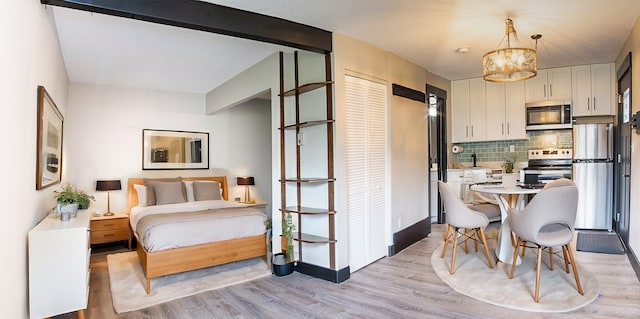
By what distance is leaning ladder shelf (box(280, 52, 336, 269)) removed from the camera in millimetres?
3408

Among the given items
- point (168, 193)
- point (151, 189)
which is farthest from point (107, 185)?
point (168, 193)

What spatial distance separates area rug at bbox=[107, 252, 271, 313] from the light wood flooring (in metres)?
0.11

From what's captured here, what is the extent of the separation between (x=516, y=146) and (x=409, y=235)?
285 cm

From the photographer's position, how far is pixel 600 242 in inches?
175

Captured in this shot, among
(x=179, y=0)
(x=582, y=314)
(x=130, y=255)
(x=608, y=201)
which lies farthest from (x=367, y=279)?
(x=608, y=201)

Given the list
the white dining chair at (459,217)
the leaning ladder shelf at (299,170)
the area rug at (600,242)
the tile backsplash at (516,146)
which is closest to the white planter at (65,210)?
the leaning ladder shelf at (299,170)

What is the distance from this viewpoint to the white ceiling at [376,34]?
115 inches

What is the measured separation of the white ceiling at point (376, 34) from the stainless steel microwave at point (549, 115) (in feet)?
2.27

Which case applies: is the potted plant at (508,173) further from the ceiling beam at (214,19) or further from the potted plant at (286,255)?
the ceiling beam at (214,19)

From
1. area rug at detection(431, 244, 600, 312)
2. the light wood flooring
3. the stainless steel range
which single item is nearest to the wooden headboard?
the light wood flooring

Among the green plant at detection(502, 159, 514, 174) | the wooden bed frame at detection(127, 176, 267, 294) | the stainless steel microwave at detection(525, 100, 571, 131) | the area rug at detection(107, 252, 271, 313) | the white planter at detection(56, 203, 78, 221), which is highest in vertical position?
the stainless steel microwave at detection(525, 100, 571, 131)

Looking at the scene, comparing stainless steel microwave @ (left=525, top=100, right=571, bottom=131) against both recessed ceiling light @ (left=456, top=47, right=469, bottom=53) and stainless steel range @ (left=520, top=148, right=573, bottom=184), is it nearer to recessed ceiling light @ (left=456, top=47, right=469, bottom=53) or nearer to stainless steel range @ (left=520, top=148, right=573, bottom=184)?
stainless steel range @ (left=520, top=148, right=573, bottom=184)

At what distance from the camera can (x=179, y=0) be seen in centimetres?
250

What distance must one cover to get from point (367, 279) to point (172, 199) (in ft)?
10.8
